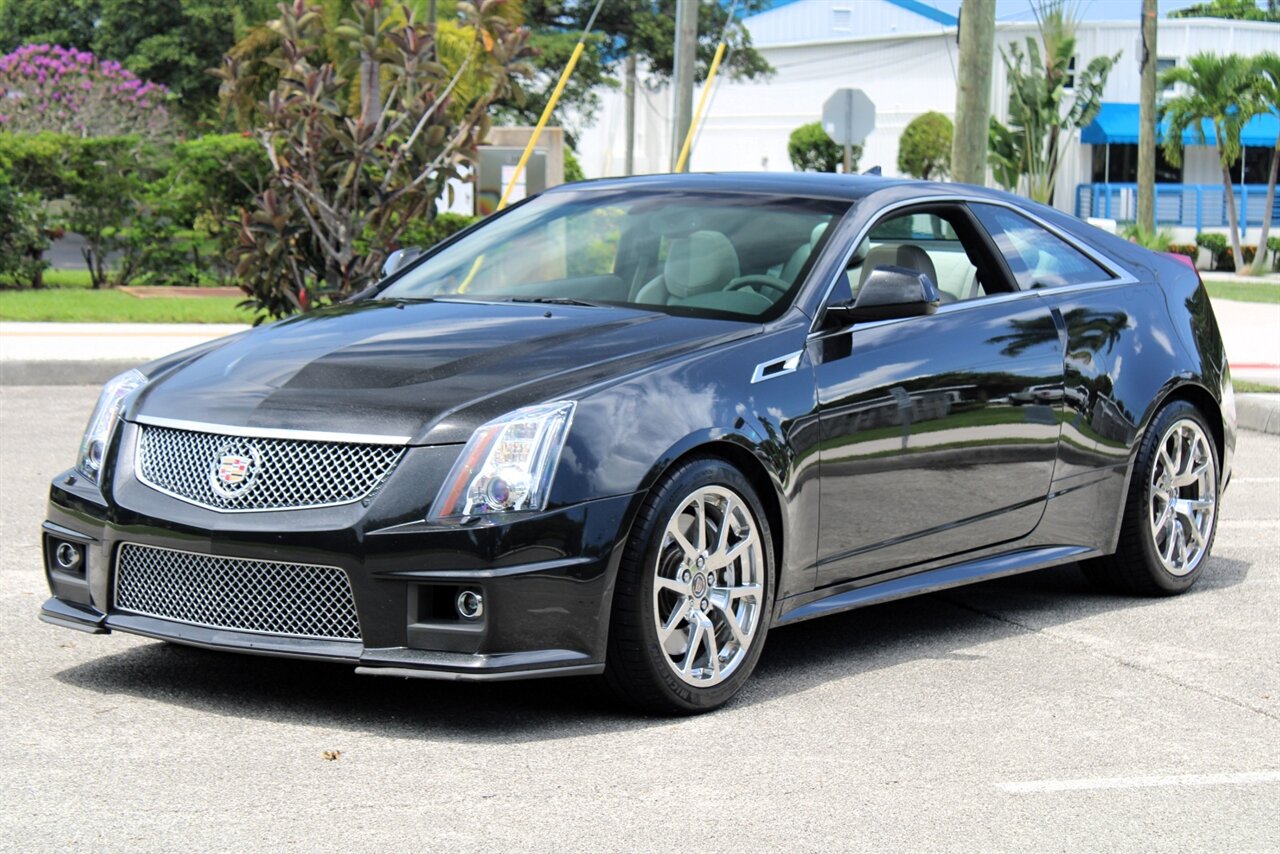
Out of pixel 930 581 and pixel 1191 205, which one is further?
pixel 1191 205

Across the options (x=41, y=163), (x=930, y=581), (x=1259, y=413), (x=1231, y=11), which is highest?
(x=1231, y=11)

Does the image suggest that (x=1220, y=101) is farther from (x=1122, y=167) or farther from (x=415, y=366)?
(x=415, y=366)

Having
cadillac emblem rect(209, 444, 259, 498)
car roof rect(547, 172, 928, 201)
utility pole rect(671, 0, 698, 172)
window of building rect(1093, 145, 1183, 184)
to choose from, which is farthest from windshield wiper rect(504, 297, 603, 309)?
window of building rect(1093, 145, 1183, 184)

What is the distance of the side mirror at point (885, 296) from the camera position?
19.7 ft

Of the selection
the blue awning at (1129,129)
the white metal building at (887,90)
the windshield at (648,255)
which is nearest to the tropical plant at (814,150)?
the white metal building at (887,90)

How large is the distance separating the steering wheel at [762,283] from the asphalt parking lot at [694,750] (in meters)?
1.18

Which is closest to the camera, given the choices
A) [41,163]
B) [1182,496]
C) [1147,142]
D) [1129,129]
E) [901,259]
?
[901,259]

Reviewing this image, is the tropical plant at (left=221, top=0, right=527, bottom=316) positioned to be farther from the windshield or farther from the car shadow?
the car shadow

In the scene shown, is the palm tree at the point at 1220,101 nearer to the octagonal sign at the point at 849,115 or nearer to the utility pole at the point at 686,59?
the utility pole at the point at 686,59

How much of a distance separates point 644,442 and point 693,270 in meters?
1.23

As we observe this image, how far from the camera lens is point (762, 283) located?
618 cm

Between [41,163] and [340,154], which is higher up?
[41,163]

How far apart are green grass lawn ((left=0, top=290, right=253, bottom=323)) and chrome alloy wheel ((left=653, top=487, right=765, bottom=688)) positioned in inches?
511

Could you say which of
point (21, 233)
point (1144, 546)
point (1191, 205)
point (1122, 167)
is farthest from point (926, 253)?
point (1122, 167)
